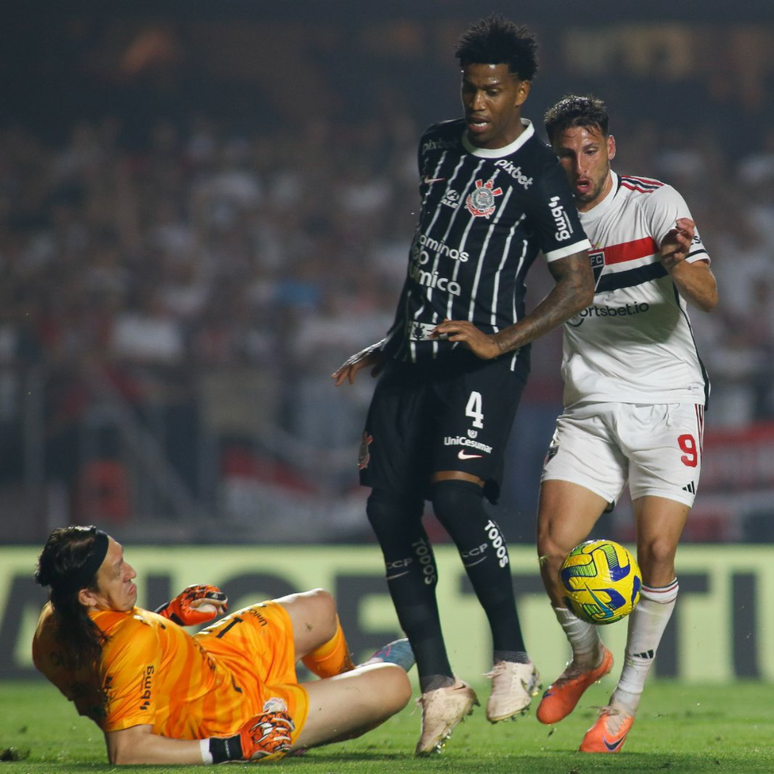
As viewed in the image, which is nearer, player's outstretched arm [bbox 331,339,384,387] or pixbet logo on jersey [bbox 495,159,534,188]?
pixbet logo on jersey [bbox 495,159,534,188]

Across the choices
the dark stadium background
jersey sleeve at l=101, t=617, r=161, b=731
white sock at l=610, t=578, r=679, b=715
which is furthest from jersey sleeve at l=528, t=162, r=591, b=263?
the dark stadium background

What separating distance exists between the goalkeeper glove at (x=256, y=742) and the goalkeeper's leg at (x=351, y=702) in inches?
12.9

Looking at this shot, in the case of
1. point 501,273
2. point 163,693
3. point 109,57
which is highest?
point 109,57

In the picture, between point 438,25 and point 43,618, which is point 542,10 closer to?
point 438,25

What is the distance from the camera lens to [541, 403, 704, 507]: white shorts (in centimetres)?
448

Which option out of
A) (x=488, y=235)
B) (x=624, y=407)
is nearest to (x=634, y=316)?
(x=624, y=407)

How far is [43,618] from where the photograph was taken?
401cm

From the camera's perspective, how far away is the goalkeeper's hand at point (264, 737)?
376 cm

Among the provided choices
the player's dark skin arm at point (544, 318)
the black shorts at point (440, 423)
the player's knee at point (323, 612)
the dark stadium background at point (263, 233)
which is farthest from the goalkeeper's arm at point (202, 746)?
the dark stadium background at point (263, 233)

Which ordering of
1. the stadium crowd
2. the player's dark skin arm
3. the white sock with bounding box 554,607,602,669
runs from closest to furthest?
the player's dark skin arm → the white sock with bounding box 554,607,602,669 → the stadium crowd

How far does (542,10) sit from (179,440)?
18.8 feet

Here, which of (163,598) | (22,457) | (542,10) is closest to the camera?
(163,598)

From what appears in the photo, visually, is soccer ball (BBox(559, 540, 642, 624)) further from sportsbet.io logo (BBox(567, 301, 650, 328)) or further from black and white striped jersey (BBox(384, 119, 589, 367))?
sportsbet.io logo (BBox(567, 301, 650, 328))

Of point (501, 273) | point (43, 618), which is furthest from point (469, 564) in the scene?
point (43, 618)
